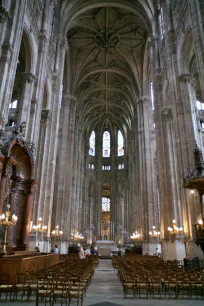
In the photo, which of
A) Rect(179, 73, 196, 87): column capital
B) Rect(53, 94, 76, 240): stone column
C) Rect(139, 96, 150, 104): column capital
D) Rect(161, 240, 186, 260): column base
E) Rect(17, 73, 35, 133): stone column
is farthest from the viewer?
Rect(139, 96, 150, 104): column capital

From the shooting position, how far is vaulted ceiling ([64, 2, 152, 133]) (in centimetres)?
3020

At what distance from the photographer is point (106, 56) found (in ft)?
116

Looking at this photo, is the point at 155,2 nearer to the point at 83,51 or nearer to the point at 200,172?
the point at 83,51

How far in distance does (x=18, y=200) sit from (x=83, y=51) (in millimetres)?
26528

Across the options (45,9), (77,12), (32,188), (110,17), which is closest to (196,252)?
(32,188)

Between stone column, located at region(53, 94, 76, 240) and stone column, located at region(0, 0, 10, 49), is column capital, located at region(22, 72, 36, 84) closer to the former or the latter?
stone column, located at region(0, 0, 10, 49)

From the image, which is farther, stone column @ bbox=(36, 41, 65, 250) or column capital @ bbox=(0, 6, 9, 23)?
stone column @ bbox=(36, 41, 65, 250)

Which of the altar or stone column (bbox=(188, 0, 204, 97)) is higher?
stone column (bbox=(188, 0, 204, 97))

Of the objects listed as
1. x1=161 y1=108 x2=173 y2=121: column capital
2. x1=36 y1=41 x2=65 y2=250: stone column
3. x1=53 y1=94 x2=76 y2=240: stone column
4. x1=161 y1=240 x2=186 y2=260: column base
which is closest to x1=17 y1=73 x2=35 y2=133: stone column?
x1=36 y1=41 x2=65 y2=250: stone column

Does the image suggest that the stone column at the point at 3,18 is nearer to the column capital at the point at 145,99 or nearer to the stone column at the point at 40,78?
the stone column at the point at 40,78

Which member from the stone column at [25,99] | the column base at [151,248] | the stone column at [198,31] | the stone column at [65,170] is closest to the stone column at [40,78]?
the stone column at [25,99]

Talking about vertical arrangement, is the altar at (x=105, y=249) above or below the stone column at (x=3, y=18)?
below

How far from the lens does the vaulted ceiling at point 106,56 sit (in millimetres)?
30203

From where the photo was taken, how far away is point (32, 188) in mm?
14797
